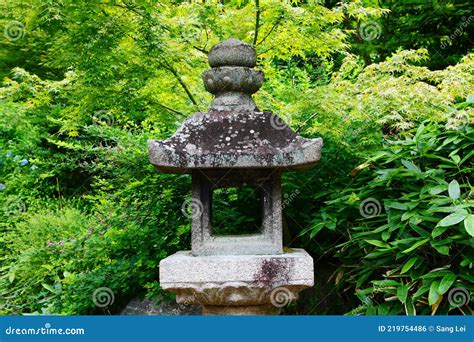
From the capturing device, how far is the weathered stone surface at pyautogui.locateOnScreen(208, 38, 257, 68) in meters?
3.15

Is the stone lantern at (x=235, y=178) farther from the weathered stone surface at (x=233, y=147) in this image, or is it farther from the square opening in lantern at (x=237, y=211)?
the square opening in lantern at (x=237, y=211)

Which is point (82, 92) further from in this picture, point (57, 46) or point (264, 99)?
point (264, 99)

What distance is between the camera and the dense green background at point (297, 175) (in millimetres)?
3172

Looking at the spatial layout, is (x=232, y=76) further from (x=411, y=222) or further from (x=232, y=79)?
(x=411, y=222)

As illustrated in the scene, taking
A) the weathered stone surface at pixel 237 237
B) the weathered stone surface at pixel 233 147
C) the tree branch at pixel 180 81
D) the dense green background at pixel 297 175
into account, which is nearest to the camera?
the weathered stone surface at pixel 233 147

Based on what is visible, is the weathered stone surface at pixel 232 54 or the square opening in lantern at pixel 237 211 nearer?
the weathered stone surface at pixel 232 54

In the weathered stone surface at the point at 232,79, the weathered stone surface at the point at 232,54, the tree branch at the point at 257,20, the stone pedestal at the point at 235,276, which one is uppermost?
the tree branch at the point at 257,20

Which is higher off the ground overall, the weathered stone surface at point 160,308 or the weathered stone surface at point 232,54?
the weathered stone surface at point 232,54

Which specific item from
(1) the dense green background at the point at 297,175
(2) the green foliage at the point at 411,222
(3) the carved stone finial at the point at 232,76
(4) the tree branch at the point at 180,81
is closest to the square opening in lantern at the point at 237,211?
(1) the dense green background at the point at 297,175

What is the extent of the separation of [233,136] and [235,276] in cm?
83

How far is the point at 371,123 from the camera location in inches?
159

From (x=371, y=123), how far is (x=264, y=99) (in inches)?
42.2

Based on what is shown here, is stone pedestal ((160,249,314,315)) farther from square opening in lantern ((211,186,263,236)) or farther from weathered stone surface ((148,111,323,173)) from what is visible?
square opening in lantern ((211,186,263,236))

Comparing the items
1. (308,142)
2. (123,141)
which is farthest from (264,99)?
(308,142)
